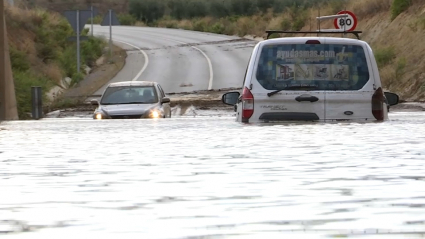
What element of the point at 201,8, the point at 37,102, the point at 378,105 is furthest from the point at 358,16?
the point at 378,105

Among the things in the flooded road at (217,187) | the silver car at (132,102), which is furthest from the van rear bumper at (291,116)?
the silver car at (132,102)

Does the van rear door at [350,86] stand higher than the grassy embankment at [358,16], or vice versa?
the van rear door at [350,86]

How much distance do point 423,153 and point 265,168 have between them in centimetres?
67

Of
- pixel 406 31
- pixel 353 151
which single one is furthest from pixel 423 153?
pixel 406 31

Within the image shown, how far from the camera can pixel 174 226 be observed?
201 cm

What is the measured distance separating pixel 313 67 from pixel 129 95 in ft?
45.5

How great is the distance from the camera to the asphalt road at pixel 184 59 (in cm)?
4622

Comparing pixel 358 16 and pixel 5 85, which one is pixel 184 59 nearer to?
pixel 358 16

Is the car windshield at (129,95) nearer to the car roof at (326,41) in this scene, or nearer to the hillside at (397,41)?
the car roof at (326,41)

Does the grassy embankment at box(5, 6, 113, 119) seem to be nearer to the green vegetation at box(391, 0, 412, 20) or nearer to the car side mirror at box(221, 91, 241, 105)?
the green vegetation at box(391, 0, 412, 20)

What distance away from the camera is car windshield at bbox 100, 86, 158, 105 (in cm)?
2264

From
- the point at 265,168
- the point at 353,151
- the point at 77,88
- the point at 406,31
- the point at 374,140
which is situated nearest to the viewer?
the point at 265,168

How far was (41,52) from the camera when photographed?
49125mm

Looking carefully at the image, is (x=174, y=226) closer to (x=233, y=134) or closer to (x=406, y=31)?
(x=233, y=134)
